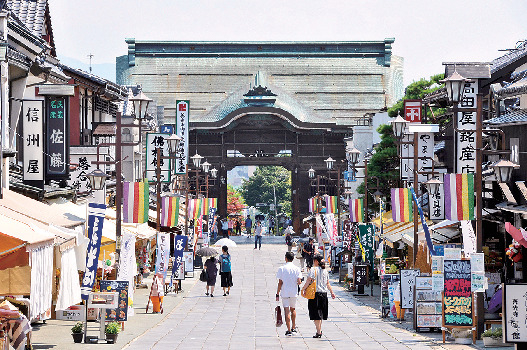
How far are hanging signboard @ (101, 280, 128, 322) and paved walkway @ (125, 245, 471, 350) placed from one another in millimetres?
619

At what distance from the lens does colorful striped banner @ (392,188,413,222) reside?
29.0 meters

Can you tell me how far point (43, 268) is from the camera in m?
14.5

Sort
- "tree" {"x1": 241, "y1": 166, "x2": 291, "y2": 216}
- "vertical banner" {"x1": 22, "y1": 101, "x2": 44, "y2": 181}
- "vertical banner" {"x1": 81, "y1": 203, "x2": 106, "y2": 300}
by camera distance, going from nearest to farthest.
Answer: "vertical banner" {"x1": 81, "y1": 203, "x2": 106, "y2": 300}
"vertical banner" {"x1": 22, "y1": 101, "x2": 44, "y2": 181}
"tree" {"x1": 241, "y1": 166, "x2": 291, "y2": 216}

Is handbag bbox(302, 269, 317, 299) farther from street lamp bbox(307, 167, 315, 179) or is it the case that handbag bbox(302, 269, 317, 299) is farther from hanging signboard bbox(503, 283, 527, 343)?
street lamp bbox(307, 167, 315, 179)

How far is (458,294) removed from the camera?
18.8m

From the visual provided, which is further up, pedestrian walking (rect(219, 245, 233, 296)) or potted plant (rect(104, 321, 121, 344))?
pedestrian walking (rect(219, 245, 233, 296))

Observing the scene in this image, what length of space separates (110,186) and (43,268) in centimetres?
2401

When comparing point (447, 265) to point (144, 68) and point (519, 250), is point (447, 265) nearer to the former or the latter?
point (519, 250)

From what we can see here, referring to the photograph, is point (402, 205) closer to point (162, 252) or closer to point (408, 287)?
point (408, 287)

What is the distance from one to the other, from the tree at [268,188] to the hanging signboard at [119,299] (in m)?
93.3

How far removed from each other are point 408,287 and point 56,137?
963 cm

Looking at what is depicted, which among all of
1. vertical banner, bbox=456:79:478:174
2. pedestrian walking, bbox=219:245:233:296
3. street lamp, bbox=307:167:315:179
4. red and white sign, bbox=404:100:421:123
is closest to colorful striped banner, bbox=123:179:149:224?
pedestrian walking, bbox=219:245:233:296

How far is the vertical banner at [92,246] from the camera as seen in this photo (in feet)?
61.0

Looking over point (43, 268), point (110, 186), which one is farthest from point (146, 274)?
point (43, 268)
